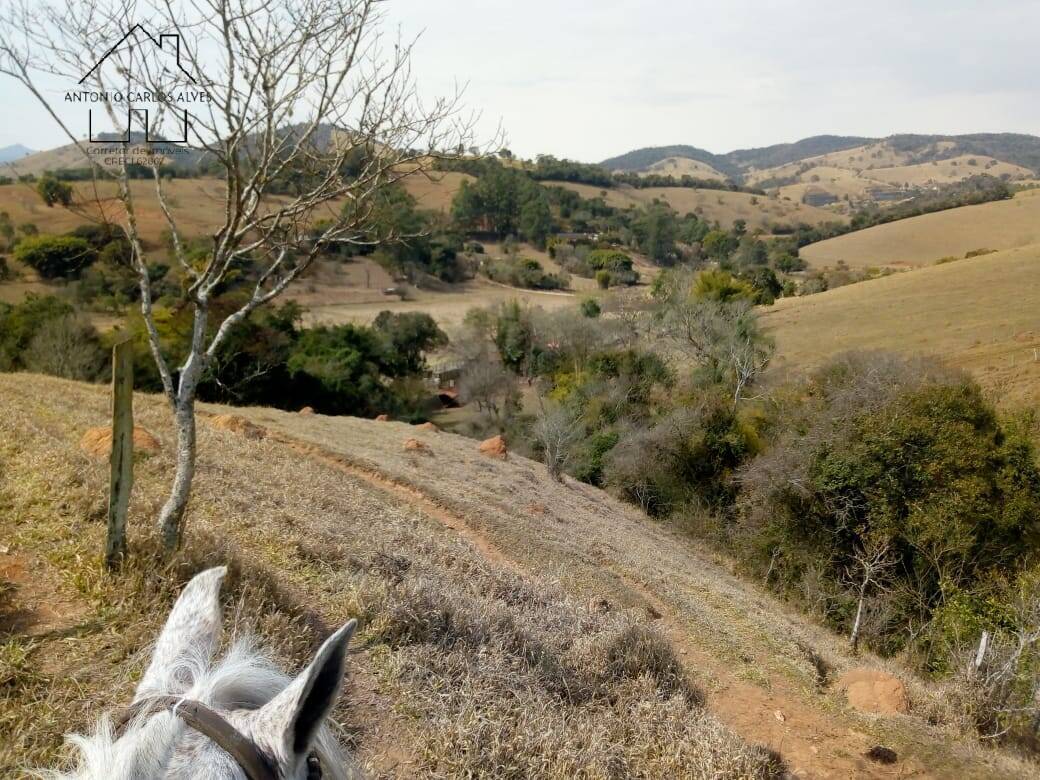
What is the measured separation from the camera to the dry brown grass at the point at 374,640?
3377 mm

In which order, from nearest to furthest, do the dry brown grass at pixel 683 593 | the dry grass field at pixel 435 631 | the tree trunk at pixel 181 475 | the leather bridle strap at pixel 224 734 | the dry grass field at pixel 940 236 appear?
the leather bridle strap at pixel 224 734 → the dry grass field at pixel 435 631 → the tree trunk at pixel 181 475 → the dry brown grass at pixel 683 593 → the dry grass field at pixel 940 236

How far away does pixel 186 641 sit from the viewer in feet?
5.28

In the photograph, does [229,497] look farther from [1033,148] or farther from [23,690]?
[1033,148]

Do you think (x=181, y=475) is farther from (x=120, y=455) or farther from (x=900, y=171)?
(x=900, y=171)

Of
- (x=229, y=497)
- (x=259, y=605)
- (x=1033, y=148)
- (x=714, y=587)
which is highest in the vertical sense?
(x=1033, y=148)

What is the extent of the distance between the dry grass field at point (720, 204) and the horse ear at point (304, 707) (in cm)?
9908

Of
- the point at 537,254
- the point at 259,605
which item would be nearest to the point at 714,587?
the point at 259,605

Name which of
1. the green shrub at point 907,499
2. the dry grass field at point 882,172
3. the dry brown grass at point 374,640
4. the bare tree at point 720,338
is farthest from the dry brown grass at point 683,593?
the dry grass field at point 882,172

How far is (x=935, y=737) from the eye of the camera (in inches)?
256

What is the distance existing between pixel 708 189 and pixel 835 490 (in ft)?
372

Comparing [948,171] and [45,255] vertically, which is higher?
[948,171]

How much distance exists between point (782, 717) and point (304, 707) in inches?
265

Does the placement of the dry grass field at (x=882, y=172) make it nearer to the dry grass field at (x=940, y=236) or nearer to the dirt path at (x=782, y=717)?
the dry grass field at (x=940, y=236)

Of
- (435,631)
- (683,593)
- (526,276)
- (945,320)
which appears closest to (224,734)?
(435,631)
